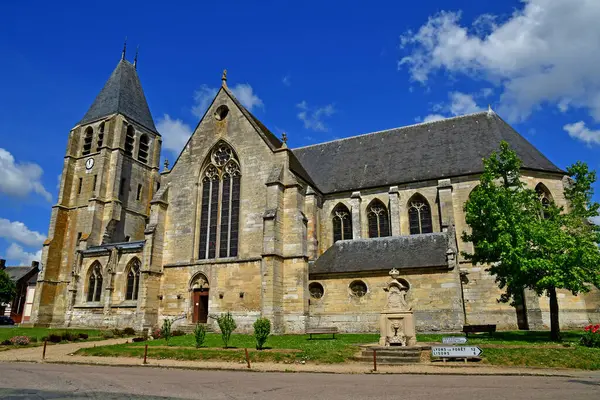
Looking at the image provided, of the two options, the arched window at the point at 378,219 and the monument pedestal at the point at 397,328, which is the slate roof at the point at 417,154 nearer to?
the arched window at the point at 378,219

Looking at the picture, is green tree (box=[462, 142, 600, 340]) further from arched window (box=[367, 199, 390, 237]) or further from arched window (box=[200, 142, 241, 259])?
arched window (box=[200, 142, 241, 259])

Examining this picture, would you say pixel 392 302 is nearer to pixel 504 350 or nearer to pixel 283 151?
pixel 504 350

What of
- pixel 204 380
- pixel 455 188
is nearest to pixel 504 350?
pixel 204 380

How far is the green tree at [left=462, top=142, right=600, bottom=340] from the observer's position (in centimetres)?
1705

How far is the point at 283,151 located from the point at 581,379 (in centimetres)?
1849

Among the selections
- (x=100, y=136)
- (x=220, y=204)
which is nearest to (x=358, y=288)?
(x=220, y=204)

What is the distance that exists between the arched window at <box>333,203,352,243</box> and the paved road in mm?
17897

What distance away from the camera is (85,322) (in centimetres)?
3080

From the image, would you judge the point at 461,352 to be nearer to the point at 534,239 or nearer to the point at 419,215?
the point at 534,239

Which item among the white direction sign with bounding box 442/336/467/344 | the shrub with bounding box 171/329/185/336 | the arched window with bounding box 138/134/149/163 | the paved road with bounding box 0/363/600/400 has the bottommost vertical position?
the paved road with bounding box 0/363/600/400

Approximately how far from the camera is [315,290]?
24.4 m

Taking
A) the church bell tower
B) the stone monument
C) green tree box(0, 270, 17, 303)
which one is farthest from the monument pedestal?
green tree box(0, 270, 17, 303)

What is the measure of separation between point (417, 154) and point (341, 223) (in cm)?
737

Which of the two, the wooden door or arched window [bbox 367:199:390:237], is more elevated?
arched window [bbox 367:199:390:237]
